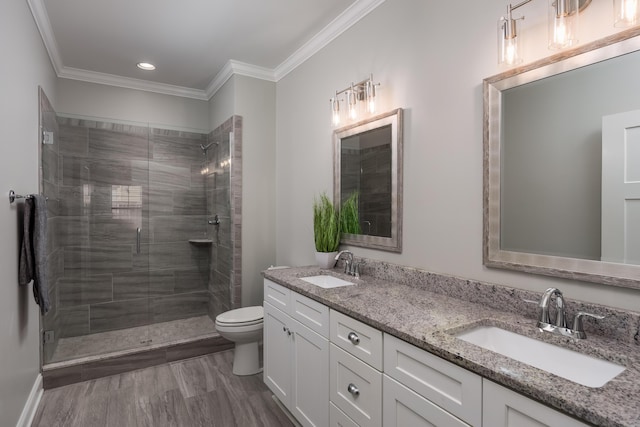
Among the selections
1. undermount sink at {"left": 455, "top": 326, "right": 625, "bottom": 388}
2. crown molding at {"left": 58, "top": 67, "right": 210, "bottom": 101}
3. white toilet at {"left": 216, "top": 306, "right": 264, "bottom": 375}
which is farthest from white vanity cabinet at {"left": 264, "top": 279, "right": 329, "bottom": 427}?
crown molding at {"left": 58, "top": 67, "right": 210, "bottom": 101}

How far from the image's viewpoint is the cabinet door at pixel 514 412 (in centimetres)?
81

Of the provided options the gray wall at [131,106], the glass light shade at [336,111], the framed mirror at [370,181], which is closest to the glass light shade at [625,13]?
the framed mirror at [370,181]

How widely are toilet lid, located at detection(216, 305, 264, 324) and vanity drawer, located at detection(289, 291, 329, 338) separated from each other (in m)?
0.83

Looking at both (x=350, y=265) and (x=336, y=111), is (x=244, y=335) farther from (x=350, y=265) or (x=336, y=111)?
(x=336, y=111)

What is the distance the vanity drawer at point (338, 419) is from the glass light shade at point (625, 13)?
1757 millimetres

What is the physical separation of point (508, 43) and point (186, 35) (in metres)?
2.30

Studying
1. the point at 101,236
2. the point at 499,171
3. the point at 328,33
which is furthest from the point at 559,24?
the point at 101,236

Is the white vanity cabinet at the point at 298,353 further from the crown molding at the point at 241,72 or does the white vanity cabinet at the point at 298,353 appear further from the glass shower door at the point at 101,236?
the crown molding at the point at 241,72

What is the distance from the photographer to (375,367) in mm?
1376

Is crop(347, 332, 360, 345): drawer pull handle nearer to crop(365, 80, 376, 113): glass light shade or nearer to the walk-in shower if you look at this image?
crop(365, 80, 376, 113): glass light shade

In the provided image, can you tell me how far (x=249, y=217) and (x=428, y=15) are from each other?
7.20 feet

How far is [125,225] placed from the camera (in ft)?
11.6

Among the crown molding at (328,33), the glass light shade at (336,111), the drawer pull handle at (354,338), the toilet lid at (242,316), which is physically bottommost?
the toilet lid at (242,316)

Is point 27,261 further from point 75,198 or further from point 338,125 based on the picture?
point 338,125
